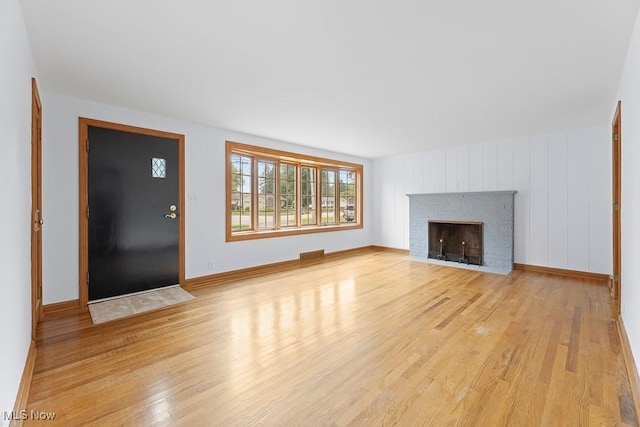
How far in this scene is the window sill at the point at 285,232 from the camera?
481 cm

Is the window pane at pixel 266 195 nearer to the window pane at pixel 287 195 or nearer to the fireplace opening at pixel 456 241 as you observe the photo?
the window pane at pixel 287 195

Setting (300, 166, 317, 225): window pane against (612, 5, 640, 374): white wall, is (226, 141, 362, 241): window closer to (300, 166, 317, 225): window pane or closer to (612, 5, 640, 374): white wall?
(300, 166, 317, 225): window pane

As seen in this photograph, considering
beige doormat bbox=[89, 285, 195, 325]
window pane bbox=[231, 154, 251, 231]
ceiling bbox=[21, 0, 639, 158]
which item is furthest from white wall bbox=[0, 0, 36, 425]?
window pane bbox=[231, 154, 251, 231]

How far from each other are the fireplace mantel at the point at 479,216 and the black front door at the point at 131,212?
4.68 metres

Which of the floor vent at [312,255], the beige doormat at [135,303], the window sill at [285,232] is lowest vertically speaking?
the beige doormat at [135,303]

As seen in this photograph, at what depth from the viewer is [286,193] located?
18.8 ft

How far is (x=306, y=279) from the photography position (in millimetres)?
4555

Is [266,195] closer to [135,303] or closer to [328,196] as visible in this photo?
[328,196]

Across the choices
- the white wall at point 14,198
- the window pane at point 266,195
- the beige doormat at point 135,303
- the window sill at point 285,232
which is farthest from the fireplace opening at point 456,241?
the white wall at point 14,198

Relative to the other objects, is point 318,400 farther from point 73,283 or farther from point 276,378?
point 73,283

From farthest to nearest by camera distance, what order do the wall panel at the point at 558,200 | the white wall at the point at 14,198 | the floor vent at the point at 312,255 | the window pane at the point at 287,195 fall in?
the floor vent at the point at 312,255
the window pane at the point at 287,195
the wall panel at the point at 558,200
the white wall at the point at 14,198

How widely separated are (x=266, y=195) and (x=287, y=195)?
1.69ft

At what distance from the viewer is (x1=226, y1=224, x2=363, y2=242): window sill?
4.81 m

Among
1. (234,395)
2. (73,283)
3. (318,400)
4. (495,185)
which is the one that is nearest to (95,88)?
(73,283)
